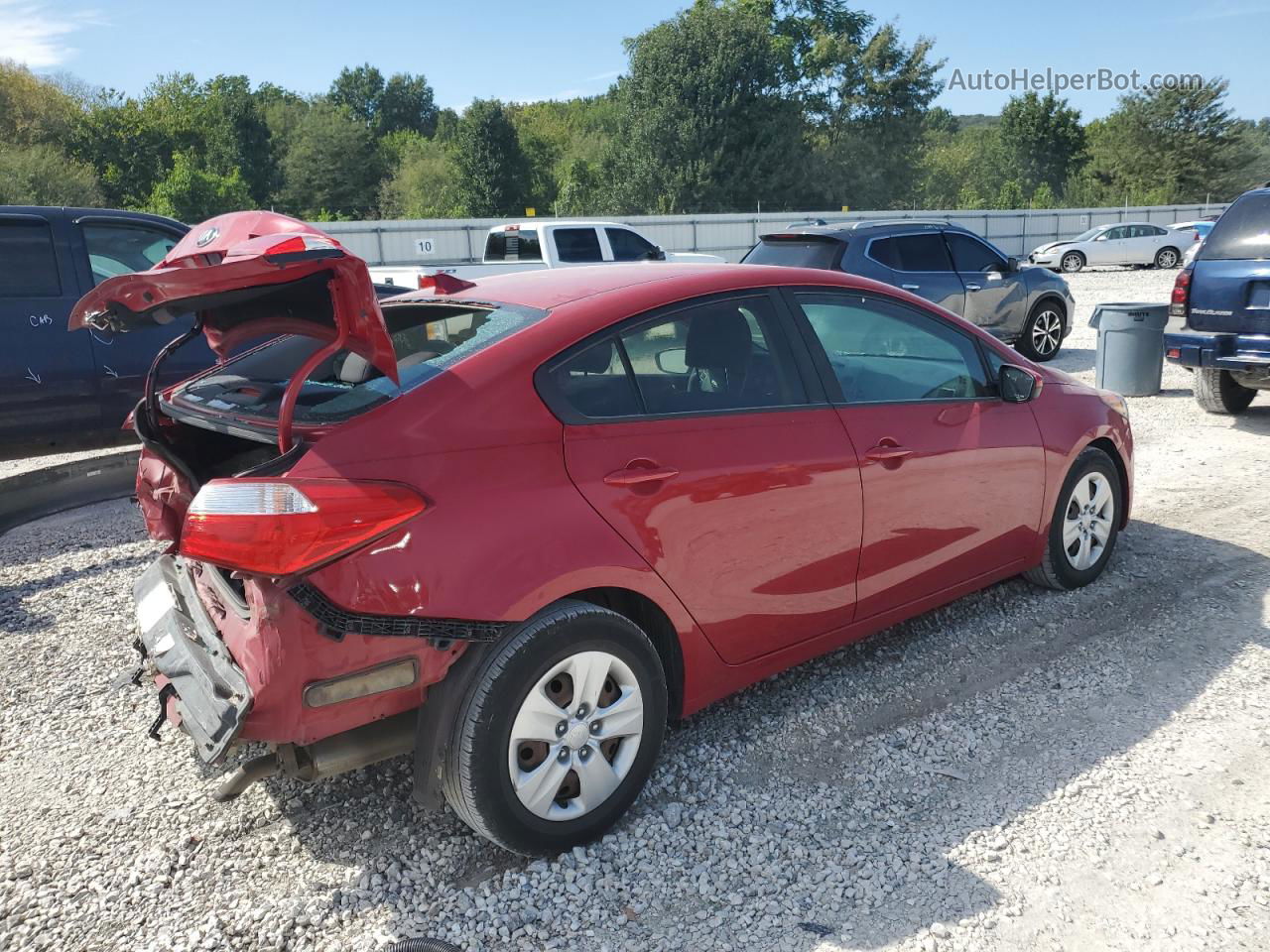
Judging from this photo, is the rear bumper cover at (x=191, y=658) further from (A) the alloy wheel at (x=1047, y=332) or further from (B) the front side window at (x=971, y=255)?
(A) the alloy wheel at (x=1047, y=332)

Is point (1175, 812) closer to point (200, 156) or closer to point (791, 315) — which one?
point (791, 315)

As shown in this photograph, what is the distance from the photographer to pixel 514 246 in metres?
16.0

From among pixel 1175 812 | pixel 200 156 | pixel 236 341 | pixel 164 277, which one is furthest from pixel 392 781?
pixel 200 156

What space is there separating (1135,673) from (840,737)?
4.47 ft

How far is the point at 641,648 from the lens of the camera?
9.45 feet

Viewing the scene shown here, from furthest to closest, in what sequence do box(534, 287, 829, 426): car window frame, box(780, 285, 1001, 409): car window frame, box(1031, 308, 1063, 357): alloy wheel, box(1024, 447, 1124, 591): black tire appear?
1. box(1031, 308, 1063, 357): alloy wheel
2. box(1024, 447, 1124, 591): black tire
3. box(780, 285, 1001, 409): car window frame
4. box(534, 287, 829, 426): car window frame

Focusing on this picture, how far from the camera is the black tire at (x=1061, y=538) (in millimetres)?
4512

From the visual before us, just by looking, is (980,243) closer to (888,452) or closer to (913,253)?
(913,253)

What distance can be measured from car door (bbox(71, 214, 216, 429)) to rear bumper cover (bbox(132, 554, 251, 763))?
3.75 meters

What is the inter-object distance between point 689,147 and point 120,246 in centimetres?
4752

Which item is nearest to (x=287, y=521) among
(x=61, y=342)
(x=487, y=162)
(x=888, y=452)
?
(x=888, y=452)

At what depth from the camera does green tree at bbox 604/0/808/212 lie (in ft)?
168

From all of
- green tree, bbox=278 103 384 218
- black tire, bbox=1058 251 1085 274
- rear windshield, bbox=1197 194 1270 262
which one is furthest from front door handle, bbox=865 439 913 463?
green tree, bbox=278 103 384 218

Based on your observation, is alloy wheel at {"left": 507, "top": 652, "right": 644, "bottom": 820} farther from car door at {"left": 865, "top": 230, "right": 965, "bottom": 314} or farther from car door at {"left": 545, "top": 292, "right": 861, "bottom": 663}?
car door at {"left": 865, "top": 230, "right": 965, "bottom": 314}
